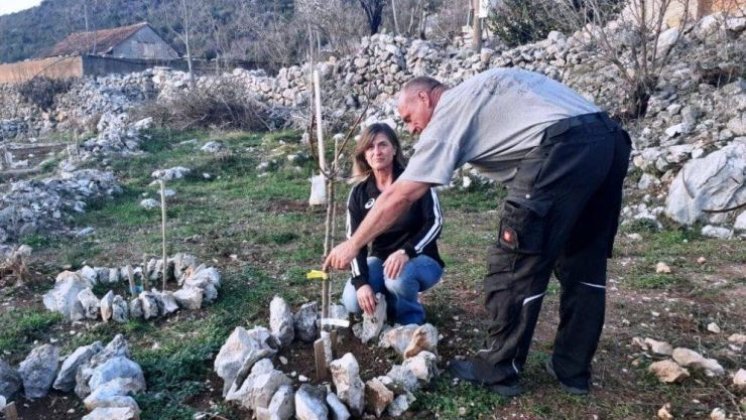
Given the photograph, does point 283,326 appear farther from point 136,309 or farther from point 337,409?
point 136,309

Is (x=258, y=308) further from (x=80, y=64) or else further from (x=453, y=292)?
(x=80, y=64)

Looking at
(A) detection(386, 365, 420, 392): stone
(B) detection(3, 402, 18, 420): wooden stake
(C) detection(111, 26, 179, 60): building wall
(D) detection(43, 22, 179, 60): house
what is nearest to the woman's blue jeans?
(A) detection(386, 365, 420, 392): stone

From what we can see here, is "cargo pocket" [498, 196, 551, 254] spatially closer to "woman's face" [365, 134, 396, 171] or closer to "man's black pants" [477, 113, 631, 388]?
"man's black pants" [477, 113, 631, 388]

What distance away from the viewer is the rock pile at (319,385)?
271 centimetres

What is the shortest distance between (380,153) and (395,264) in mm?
603

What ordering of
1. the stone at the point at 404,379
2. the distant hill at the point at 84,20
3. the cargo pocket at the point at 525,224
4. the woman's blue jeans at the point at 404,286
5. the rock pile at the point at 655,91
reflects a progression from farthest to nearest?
1. the distant hill at the point at 84,20
2. the rock pile at the point at 655,91
3. the woman's blue jeans at the point at 404,286
4. the stone at the point at 404,379
5. the cargo pocket at the point at 525,224

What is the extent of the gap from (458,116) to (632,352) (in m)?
1.70

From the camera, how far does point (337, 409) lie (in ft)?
8.84

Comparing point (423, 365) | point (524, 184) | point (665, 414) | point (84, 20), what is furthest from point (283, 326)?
point (84, 20)

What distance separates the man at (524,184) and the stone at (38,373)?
1556 mm

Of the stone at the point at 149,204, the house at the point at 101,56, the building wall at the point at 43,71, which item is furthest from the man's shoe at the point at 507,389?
the building wall at the point at 43,71

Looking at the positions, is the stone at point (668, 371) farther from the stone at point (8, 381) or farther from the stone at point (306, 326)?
the stone at point (8, 381)

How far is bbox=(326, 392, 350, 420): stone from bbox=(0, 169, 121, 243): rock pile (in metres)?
5.14

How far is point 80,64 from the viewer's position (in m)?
23.2
